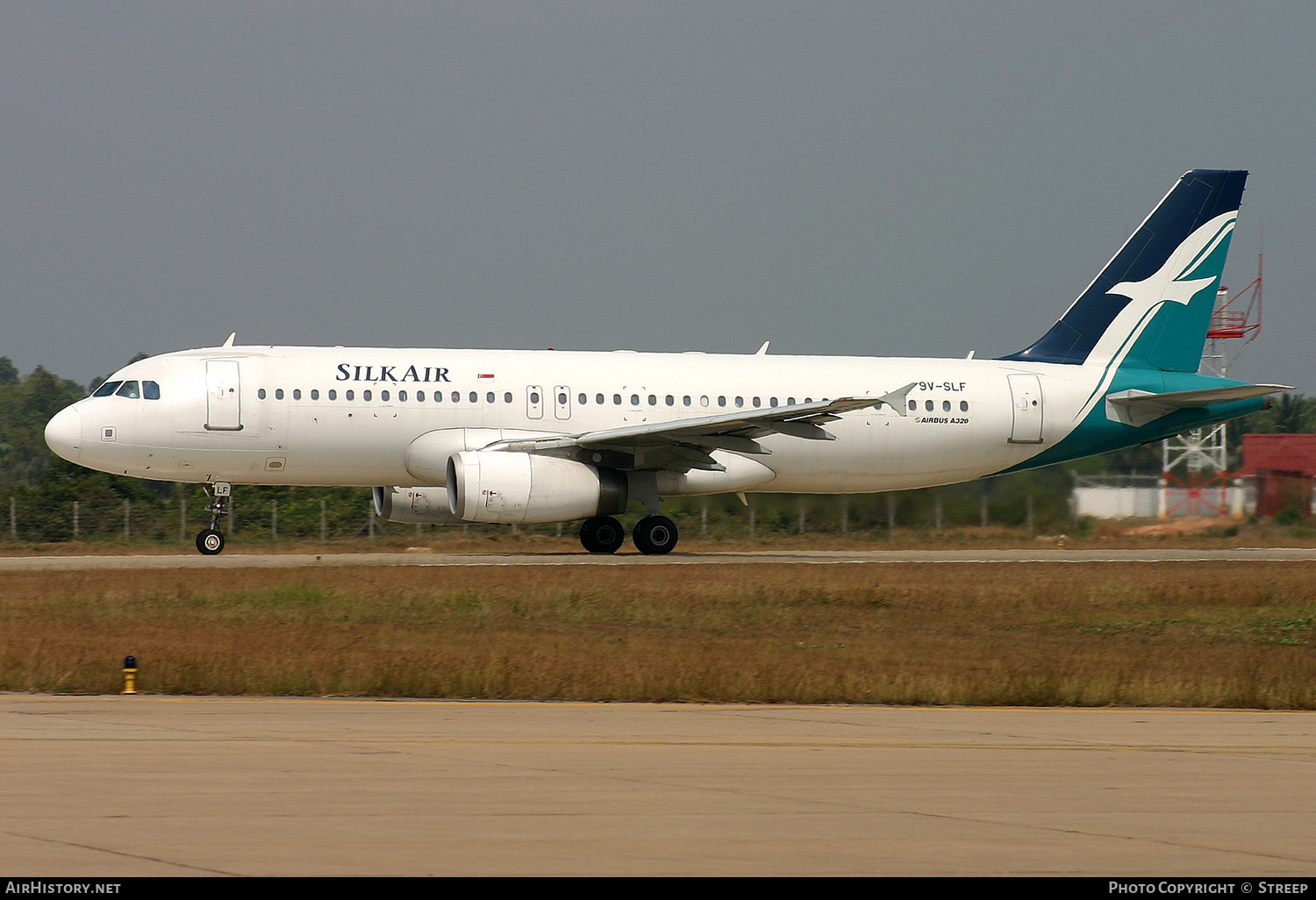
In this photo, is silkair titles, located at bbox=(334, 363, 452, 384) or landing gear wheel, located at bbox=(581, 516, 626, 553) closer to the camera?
silkair titles, located at bbox=(334, 363, 452, 384)

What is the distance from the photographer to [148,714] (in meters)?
11.6

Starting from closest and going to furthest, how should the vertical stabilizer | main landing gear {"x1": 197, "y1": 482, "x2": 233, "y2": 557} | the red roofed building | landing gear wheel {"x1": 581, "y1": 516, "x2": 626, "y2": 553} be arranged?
main landing gear {"x1": 197, "y1": 482, "x2": 233, "y2": 557}
landing gear wheel {"x1": 581, "y1": 516, "x2": 626, "y2": 553}
the vertical stabilizer
the red roofed building

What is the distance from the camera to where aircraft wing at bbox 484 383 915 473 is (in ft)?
88.7

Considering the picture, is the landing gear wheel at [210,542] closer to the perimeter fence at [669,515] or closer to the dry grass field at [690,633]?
the perimeter fence at [669,515]

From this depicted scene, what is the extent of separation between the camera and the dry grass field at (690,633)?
527 inches

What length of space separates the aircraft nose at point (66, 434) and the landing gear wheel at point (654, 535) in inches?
406

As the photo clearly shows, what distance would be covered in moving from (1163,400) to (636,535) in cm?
1145

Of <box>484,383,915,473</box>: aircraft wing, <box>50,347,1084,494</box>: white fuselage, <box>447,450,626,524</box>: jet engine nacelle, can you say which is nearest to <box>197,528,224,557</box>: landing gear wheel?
<box>50,347,1084,494</box>: white fuselage

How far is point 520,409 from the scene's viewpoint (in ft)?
94.3

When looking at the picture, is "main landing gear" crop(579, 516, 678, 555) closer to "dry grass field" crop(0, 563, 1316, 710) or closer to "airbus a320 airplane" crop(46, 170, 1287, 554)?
"airbus a320 airplane" crop(46, 170, 1287, 554)

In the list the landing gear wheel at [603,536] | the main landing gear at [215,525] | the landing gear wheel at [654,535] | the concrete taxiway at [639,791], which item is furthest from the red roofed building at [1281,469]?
the concrete taxiway at [639,791]

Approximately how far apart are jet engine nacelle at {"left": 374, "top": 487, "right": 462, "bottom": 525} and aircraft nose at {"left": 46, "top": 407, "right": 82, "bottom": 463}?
5686 millimetres

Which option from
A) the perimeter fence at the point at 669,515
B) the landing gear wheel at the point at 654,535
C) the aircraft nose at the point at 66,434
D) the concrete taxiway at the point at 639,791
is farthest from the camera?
the perimeter fence at the point at 669,515
